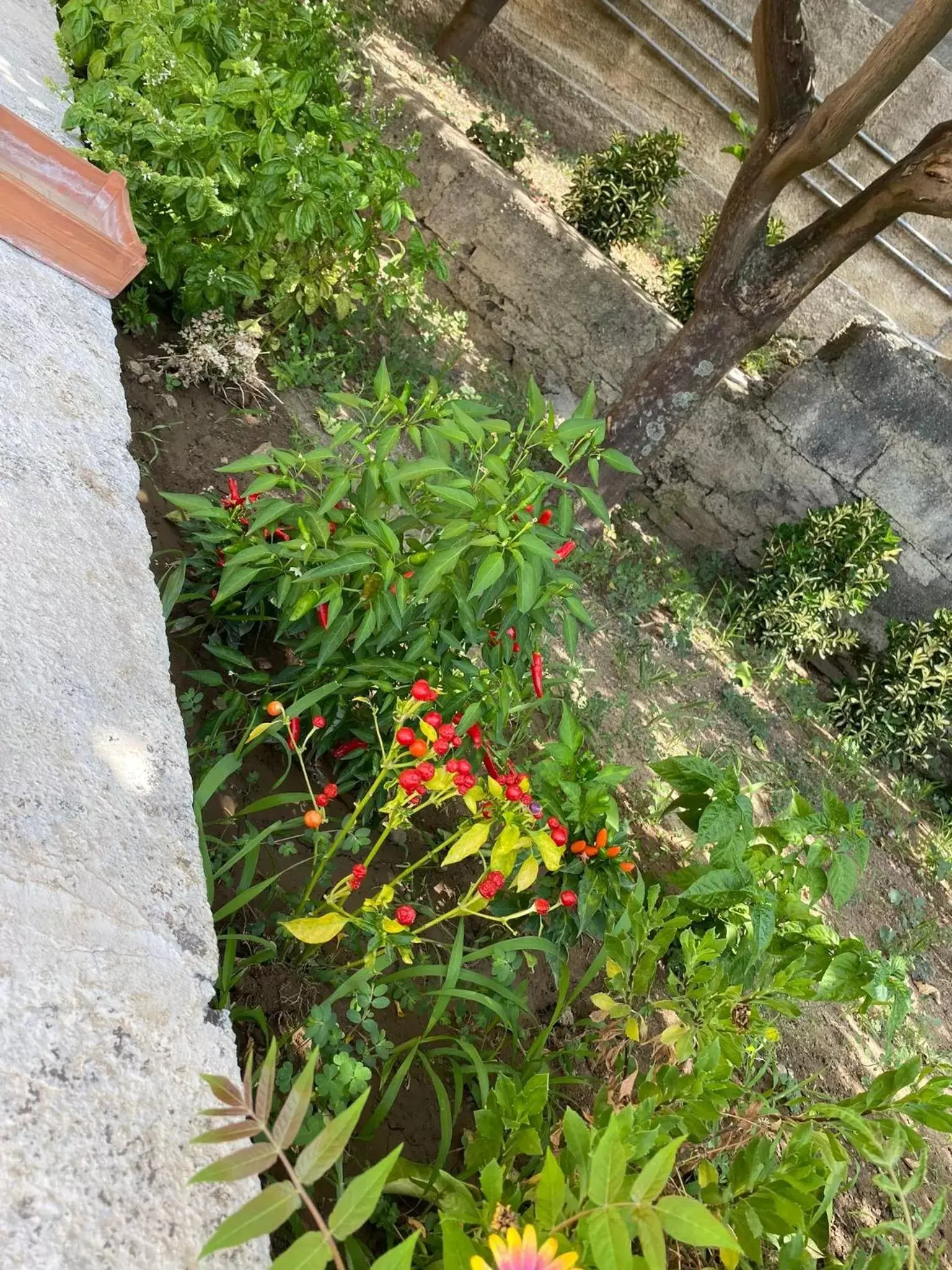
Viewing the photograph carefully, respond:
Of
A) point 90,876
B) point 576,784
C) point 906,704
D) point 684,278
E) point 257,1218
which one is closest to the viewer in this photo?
point 257,1218

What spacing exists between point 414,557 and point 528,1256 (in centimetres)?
125

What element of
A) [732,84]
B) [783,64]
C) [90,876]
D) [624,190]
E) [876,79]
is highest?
[732,84]

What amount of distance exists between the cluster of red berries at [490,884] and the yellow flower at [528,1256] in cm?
71

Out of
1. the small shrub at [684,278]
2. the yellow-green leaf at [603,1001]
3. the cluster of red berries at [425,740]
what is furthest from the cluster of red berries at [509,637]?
the small shrub at [684,278]

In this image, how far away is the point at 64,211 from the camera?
6.08ft

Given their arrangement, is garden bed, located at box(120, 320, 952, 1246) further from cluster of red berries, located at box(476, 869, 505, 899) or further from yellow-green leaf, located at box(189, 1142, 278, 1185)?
yellow-green leaf, located at box(189, 1142, 278, 1185)

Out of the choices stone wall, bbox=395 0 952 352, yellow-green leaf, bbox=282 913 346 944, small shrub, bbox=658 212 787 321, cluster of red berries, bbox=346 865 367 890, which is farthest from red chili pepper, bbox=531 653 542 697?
stone wall, bbox=395 0 952 352

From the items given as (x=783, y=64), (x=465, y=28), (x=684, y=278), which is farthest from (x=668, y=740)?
(x=465, y=28)

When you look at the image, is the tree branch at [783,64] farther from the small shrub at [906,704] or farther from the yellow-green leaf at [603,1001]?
the yellow-green leaf at [603,1001]

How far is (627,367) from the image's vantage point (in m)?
4.96

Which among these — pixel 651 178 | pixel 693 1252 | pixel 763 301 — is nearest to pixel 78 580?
pixel 693 1252

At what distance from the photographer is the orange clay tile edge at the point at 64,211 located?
70.7 inches

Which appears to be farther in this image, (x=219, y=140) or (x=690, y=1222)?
(x=219, y=140)

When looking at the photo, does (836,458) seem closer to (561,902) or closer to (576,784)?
(576,784)
